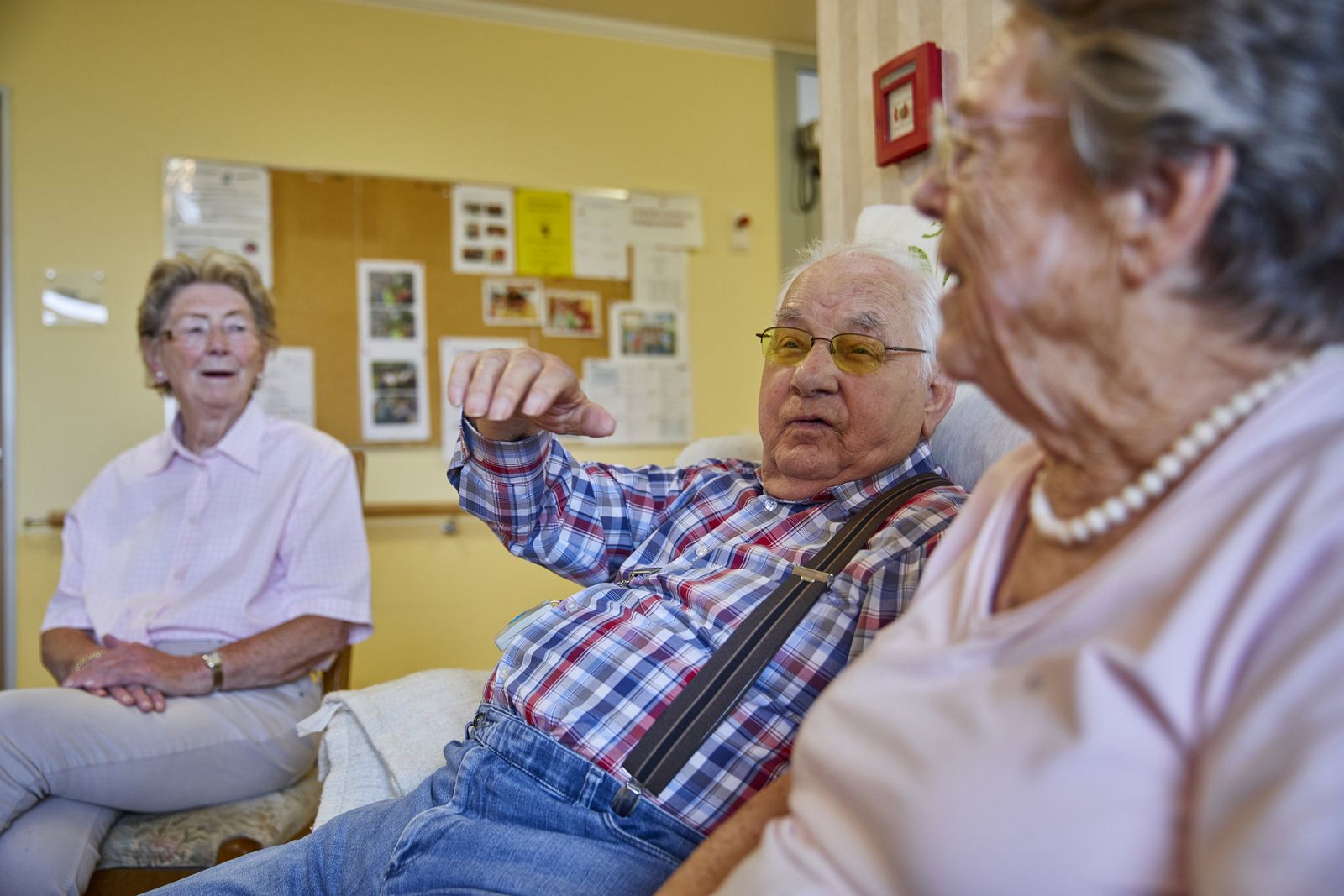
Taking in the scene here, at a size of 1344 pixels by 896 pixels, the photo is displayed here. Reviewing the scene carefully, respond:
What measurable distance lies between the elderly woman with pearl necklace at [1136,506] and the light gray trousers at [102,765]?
126cm

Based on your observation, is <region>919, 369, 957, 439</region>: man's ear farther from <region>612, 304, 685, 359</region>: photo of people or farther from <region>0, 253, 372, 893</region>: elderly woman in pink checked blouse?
<region>612, 304, 685, 359</region>: photo of people

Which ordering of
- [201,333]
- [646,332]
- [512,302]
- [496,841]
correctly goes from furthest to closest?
1. [646,332]
2. [512,302]
3. [201,333]
4. [496,841]

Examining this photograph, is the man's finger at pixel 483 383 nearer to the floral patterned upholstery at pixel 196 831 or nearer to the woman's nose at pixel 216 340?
the floral patterned upholstery at pixel 196 831

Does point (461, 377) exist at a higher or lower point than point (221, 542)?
higher

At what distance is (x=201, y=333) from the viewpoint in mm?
2174

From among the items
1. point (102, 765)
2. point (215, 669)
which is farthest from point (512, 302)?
point (102, 765)

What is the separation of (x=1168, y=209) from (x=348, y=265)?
3147mm

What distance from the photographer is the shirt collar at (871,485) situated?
52.1 inches

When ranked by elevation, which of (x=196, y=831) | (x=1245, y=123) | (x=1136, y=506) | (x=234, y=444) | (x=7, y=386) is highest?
(x=7, y=386)

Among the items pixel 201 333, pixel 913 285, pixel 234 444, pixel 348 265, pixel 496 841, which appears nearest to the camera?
pixel 496 841

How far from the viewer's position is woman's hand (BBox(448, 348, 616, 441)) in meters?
1.08

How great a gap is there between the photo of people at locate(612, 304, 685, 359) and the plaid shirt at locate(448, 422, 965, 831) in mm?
Answer: 2189

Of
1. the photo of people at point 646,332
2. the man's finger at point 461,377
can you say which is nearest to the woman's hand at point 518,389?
the man's finger at point 461,377

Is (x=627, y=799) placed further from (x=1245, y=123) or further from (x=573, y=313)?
(x=573, y=313)
